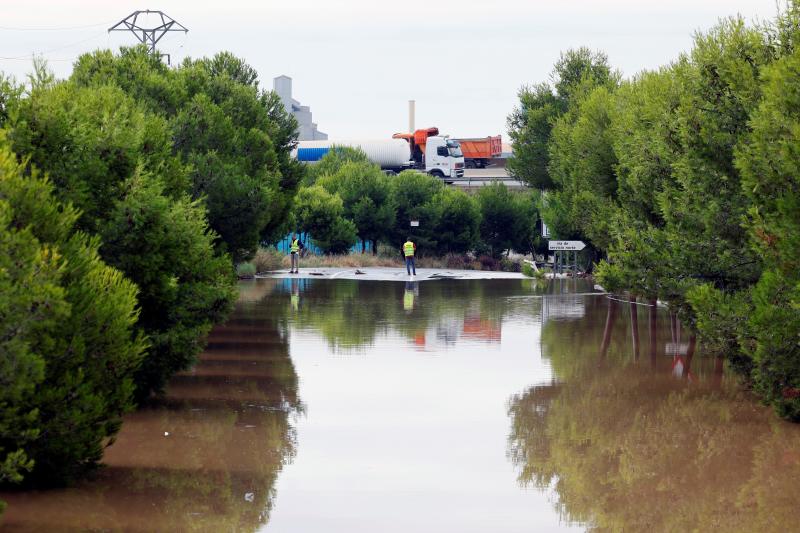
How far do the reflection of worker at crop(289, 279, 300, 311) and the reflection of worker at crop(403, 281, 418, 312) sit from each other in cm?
280

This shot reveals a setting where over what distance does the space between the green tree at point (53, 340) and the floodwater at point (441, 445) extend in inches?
21.4

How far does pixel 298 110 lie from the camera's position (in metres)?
142

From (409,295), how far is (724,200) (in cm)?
2205

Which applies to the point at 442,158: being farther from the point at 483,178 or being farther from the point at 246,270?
the point at 246,270

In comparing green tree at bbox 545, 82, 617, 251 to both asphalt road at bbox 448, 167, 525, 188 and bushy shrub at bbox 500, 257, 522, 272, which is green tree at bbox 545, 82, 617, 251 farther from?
asphalt road at bbox 448, 167, 525, 188

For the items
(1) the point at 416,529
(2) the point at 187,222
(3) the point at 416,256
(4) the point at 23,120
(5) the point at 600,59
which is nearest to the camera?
(1) the point at 416,529

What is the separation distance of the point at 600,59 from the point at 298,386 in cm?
3204

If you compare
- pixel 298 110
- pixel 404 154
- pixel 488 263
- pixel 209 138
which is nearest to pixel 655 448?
pixel 209 138

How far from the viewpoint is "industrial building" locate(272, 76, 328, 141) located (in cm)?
13012

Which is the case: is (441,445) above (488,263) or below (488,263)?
below

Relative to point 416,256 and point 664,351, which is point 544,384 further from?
point 416,256

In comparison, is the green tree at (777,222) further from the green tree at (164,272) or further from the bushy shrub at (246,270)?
the bushy shrub at (246,270)

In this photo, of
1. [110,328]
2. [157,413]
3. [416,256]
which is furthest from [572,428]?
[416,256]

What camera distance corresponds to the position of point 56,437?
1038 cm
